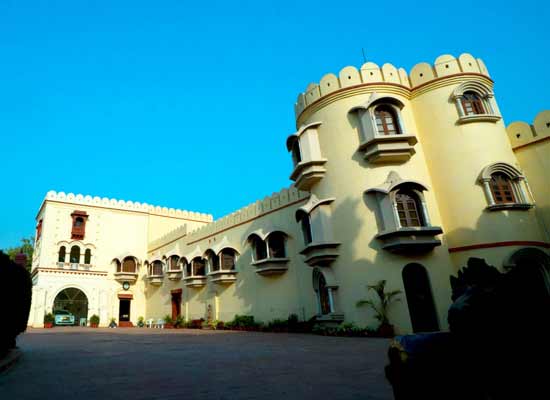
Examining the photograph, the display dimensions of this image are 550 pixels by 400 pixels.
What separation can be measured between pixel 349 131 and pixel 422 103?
11.3 feet

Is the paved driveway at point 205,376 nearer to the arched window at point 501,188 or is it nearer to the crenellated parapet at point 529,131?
the arched window at point 501,188

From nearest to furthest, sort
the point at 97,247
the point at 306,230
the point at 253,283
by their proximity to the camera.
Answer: the point at 306,230, the point at 253,283, the point at 97,247

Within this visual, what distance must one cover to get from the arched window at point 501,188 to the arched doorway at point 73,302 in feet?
99.6

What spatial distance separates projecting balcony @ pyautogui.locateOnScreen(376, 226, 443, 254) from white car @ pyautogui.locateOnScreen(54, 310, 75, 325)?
27.0m

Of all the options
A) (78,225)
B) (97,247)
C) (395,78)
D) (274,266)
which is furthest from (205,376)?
(78,225)

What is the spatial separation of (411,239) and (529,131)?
274 inches

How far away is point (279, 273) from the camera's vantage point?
17531 millimetres

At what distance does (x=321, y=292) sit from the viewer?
47.7ft

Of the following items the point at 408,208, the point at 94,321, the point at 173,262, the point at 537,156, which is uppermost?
the point at 537,156

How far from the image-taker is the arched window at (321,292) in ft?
46.5

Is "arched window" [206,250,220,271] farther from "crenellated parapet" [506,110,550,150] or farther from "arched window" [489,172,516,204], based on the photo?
"crenellated parapet" [506,110,550,150]

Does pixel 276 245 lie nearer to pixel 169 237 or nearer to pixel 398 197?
pixel 398 197

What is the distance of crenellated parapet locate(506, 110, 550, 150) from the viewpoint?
1348 centimetres

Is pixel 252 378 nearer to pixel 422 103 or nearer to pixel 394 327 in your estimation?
pixel 394 327
